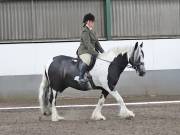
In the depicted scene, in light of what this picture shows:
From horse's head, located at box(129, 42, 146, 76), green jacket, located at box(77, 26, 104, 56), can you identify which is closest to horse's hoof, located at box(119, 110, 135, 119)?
horse's head, located at box(129, 42, 146, 76)

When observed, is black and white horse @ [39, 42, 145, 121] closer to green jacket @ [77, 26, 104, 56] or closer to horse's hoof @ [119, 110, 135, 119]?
horse's hoof @ [119, 110, 135, 119]

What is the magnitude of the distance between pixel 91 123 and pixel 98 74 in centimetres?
110

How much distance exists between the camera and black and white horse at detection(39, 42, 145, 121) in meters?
11.9

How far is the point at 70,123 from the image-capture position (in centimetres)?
1173

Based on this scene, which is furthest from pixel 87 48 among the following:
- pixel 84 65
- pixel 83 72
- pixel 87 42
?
pixel 83 72

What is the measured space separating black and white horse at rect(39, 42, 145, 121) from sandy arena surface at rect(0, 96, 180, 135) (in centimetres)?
36

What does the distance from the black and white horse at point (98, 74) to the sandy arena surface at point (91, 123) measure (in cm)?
36

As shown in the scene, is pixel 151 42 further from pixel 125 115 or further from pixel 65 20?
pixel 125 115

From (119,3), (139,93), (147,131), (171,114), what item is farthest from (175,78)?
(147,131)

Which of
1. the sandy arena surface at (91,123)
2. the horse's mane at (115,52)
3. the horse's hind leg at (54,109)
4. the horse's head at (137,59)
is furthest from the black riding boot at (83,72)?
the horse's head at (137,59)

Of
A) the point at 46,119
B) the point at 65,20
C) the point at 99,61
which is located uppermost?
the point at 65,20

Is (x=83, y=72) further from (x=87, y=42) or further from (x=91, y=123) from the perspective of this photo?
(x=91, y=123)

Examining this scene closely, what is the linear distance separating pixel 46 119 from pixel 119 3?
24.6 feet

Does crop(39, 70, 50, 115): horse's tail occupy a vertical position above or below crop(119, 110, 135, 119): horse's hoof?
above
